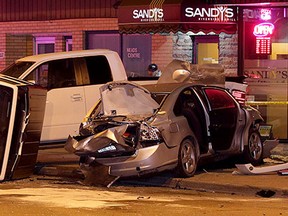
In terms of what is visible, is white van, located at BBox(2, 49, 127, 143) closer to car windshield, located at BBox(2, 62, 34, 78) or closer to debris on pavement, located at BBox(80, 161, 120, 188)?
car windshield, located at BBox(2, 62, 34, 78)

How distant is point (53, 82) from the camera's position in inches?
620

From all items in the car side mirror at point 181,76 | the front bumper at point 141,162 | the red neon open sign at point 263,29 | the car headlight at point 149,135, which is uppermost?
the red neon open sign at point 263,29

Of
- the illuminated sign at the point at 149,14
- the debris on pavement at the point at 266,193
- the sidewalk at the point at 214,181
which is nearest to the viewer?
the debris on pavement at the point at 266,193

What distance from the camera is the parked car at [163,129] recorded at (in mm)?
13078

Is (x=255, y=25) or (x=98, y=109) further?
(x=255, y=25)

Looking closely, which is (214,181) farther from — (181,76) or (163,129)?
(181,76)

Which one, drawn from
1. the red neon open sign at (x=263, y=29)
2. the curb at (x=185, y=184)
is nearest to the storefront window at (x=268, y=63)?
the red neon open sign at (x=263, y=29)

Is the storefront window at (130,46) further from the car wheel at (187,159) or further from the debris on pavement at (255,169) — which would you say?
the debris on pavement at (255,169)

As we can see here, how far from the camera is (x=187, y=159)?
13859 millimetres

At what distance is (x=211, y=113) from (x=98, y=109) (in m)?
1.94

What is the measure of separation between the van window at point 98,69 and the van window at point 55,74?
0.37m

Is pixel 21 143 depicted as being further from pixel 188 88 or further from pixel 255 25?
pixel 255 25

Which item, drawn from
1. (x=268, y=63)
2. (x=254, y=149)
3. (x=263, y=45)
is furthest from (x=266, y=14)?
(x=254, y=149)

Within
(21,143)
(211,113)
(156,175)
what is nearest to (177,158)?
(156,175)
